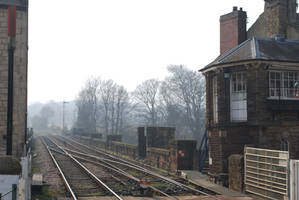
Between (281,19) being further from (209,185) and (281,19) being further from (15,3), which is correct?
(15,3)

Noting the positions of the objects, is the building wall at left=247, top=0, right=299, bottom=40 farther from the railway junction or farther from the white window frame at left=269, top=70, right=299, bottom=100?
the railway junction

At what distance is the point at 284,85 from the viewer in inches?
687

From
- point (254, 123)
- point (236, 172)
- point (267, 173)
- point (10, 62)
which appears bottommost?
point (236, 172)

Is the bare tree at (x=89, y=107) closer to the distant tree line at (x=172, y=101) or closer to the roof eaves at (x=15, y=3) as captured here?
the distant tree line at (x=172, y=101)

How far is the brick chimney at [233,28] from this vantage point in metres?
20.7

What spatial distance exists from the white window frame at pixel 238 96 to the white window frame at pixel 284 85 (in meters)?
1.17

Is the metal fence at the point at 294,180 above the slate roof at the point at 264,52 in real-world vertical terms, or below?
below

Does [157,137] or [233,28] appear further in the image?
[157,137]

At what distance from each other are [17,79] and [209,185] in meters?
9.12

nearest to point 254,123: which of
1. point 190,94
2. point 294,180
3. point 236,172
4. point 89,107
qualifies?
point 236,172

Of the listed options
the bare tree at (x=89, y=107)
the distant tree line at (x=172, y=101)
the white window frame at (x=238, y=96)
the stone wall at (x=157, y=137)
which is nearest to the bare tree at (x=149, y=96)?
the distant tree line at (x=172, y=101)

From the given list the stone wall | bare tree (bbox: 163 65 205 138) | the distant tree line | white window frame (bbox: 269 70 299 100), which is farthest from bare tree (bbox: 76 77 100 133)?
white window frame (bbox: 269 70 299 100)

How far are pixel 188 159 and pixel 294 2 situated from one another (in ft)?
46.3

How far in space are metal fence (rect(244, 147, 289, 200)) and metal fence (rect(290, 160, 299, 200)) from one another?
0.28m
